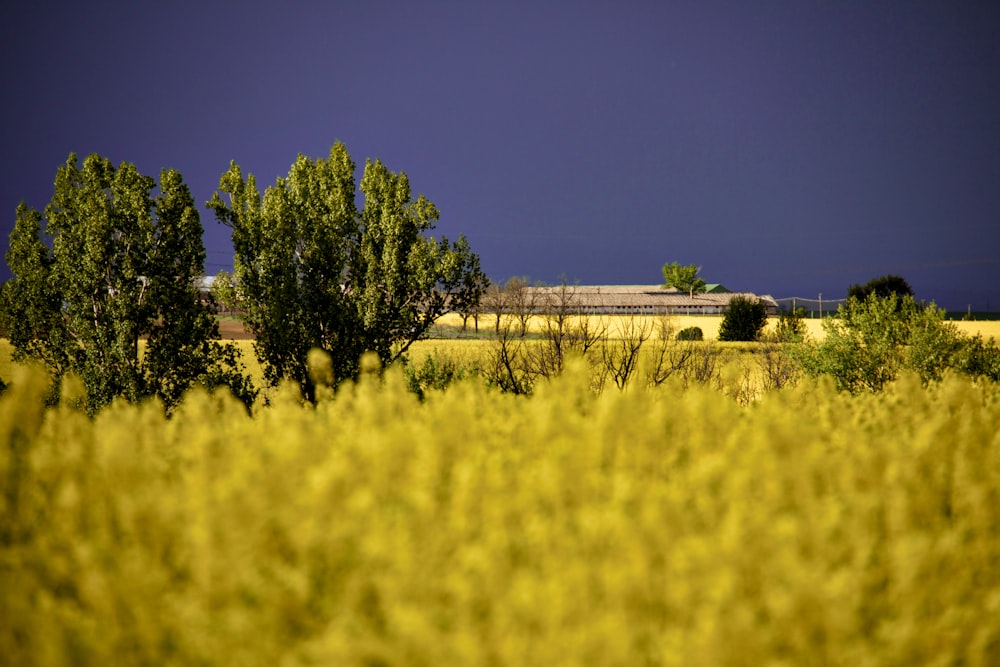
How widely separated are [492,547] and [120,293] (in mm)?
10045

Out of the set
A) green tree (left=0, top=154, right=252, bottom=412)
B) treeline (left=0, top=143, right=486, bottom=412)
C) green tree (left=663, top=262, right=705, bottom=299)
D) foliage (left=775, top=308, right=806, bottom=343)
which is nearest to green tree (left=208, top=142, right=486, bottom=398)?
Result: treeline (left=0, top=143, right=486, bottom=412)

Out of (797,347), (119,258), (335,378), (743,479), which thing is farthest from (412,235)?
(743,479)

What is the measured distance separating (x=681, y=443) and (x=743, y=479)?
0.85 meters

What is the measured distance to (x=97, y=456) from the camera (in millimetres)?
2947

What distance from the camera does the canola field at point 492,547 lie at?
186 centimetres

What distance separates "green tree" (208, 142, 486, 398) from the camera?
39.4 feet

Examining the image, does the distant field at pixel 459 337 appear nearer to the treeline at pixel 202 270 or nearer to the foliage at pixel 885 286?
the foliage at pixel 885 286

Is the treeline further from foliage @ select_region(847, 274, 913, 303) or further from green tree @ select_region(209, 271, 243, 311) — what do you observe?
foliage @ select_region(847, 274, 913, 303)

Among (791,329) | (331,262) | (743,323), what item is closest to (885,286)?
(743,323)

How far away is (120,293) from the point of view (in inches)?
386

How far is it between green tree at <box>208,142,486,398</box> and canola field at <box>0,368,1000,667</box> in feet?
30.0

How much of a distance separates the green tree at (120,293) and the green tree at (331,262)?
51.4 inches

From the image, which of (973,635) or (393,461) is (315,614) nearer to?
(393,461)

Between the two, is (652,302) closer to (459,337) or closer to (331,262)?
(459,337)
